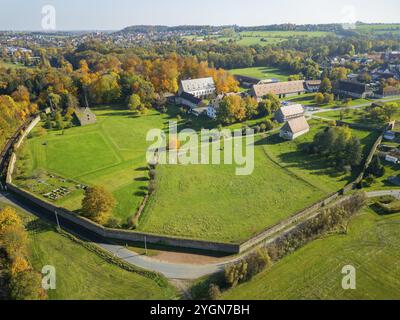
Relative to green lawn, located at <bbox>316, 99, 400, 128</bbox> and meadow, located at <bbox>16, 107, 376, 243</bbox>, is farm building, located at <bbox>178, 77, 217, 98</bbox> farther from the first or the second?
green lawn, located at <bbox>316, 99, 400, 128</bbox>

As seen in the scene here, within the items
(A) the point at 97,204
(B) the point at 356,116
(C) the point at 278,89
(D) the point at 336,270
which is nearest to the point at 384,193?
(D) the point at 336,270

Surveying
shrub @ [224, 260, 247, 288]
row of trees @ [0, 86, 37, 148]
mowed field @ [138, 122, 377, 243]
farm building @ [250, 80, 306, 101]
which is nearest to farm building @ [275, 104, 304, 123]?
farm building @ [250, 80, 306, 101]

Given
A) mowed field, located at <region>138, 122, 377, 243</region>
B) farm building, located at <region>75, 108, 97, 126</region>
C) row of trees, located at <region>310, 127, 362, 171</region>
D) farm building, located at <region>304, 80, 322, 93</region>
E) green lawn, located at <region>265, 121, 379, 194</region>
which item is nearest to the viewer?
mowed field, located at <region>138, 122, 377, 243</region>

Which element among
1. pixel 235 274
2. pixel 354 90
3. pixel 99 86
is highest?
pixel 99 86

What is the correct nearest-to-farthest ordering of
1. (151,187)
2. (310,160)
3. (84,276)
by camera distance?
(84,276)
(151,187)
(310,160)

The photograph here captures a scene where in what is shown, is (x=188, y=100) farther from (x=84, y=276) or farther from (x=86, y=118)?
(x=84, y=276)

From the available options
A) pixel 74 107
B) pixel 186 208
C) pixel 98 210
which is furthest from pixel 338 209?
pixel 74 107
